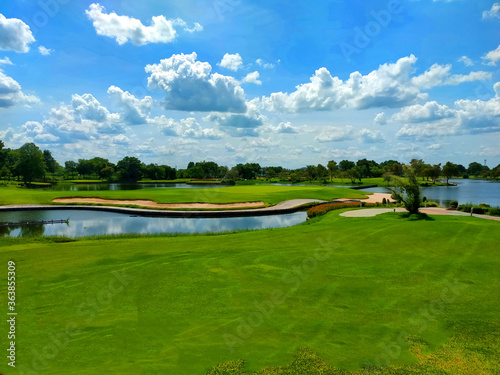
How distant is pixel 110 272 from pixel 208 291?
14.5ft

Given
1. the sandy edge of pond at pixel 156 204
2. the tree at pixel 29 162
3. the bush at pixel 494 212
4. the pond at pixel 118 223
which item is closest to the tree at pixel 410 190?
the bush at pixel 494 212

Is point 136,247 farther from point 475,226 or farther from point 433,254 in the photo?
point 475,226

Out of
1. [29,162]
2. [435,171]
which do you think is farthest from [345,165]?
[29,162]

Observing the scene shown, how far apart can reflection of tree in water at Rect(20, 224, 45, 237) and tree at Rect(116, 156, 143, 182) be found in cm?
11171

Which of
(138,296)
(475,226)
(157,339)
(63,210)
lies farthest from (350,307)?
(63,210)

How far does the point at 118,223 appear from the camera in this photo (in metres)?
28.6

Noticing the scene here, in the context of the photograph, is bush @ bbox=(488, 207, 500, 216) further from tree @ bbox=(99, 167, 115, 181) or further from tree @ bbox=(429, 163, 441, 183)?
tree @ bbox=(99, 167, 115, 181)

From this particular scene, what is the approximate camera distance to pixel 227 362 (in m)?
5.41

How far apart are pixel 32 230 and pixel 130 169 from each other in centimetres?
11553

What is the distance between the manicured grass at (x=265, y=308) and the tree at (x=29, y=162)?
84.8m

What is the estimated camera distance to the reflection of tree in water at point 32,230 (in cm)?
2402

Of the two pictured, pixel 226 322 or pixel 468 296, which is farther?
pixel 468 296

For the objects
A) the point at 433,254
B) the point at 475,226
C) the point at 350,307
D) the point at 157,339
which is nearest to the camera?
the point at 157,339

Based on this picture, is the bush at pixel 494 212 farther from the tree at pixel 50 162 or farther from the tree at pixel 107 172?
the tree at pixel 50 162
